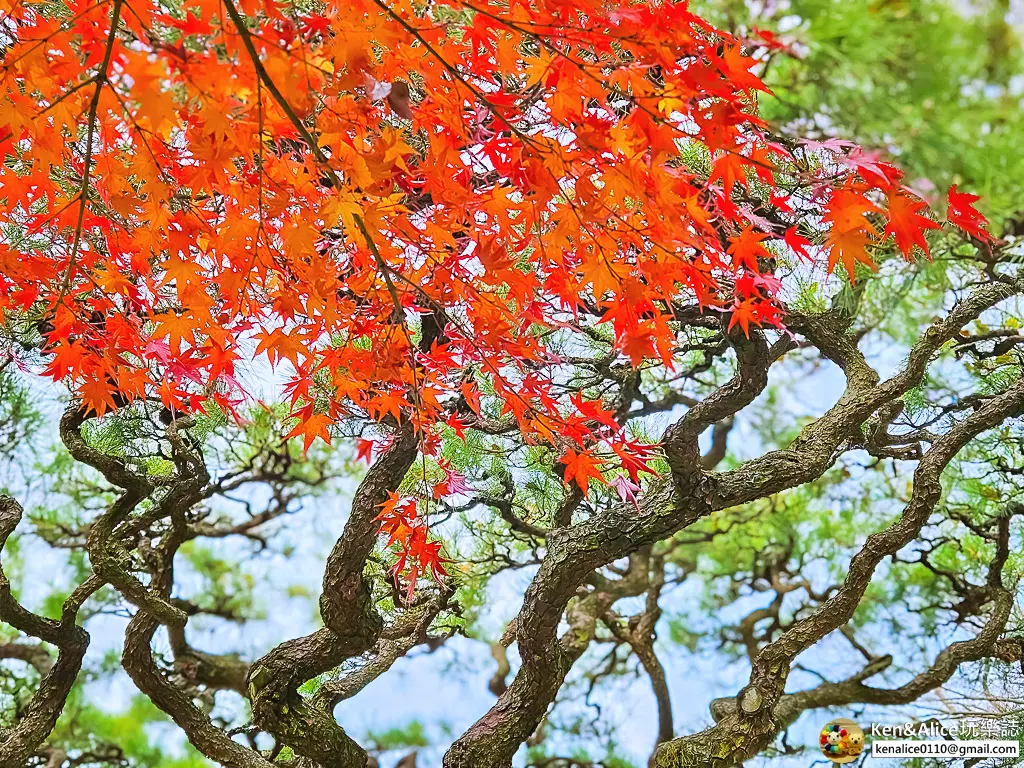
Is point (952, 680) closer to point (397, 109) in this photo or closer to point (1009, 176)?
point (1009, 176)

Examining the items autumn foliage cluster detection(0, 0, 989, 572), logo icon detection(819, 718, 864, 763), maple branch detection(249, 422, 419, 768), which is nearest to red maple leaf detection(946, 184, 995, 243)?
autumn foliage cluster detection(0, 0, 989, 572)

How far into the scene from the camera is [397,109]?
3.38 ft

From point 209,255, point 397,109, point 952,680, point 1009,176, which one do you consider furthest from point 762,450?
point 397,109

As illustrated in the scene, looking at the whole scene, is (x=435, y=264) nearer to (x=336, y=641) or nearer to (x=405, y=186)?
(x=405, y=186)

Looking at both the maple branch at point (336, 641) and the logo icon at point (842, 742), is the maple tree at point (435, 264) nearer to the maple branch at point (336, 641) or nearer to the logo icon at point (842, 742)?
the maple branch at point (336, 641)

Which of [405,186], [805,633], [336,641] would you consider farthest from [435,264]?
[805,633]

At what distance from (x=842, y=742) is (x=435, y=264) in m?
1.66

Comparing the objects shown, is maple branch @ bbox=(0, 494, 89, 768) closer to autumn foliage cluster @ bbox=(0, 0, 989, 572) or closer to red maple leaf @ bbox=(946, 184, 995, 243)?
autumn foliage cluster @ bbox=(0, 0, 989, 572)

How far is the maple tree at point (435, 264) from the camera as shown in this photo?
1060 millimetres

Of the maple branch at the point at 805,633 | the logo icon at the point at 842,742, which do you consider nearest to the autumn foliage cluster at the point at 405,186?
the maple branch at the point at 805,633

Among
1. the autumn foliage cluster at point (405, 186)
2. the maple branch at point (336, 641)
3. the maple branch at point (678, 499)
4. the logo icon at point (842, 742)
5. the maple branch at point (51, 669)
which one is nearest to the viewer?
the autumn foliage cluster at point (405, 186)

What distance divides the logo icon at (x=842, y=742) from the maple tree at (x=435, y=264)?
669mm

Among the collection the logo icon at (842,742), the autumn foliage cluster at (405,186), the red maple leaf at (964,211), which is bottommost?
the logo icon at (842,742)

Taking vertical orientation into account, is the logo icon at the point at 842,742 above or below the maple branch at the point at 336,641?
below
